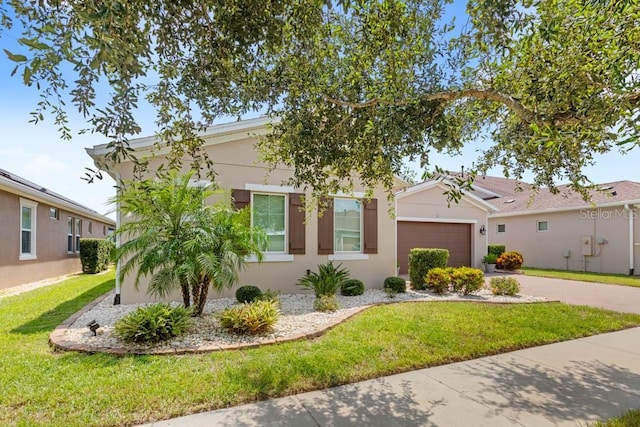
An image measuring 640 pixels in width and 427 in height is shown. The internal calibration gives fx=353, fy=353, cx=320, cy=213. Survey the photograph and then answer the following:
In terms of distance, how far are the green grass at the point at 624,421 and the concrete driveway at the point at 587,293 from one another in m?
6.25

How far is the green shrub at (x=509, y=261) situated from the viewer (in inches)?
651

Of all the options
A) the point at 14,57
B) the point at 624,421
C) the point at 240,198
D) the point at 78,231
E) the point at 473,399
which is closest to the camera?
the point at 14,57

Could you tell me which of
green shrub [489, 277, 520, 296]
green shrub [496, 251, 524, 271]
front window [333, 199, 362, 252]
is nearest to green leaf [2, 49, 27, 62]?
front window [333, 199, 362, 252]

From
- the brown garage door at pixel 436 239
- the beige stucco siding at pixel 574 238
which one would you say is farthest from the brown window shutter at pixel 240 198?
the beige stucco siding at pixel 574 238

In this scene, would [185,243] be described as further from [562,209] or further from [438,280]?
[562,209]

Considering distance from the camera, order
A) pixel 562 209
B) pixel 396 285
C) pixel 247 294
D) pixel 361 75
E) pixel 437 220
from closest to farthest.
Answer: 1. pixel 361 75
2. pixel 247 294
3. pixel 396 285
4. pixel 437 220
5. pixel 562 209

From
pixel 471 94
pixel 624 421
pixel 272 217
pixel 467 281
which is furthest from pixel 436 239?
pixel 624 421

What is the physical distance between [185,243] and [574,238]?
766 inches

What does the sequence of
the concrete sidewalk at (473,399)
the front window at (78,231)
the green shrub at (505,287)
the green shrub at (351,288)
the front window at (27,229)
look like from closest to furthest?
the concrete sidewalk at (473,399) < the green shrub at (351,288) < the green shrub at (505,287) < the front window at (27,229) < the front window at (78,231)

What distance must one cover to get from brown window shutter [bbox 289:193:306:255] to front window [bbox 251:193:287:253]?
0.19 meters

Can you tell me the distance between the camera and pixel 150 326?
5.05 meters

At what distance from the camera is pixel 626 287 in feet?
39.3

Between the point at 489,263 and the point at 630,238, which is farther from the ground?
the point at 630,238

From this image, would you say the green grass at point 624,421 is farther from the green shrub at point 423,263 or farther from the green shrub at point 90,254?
the green shrub at point 90,254
